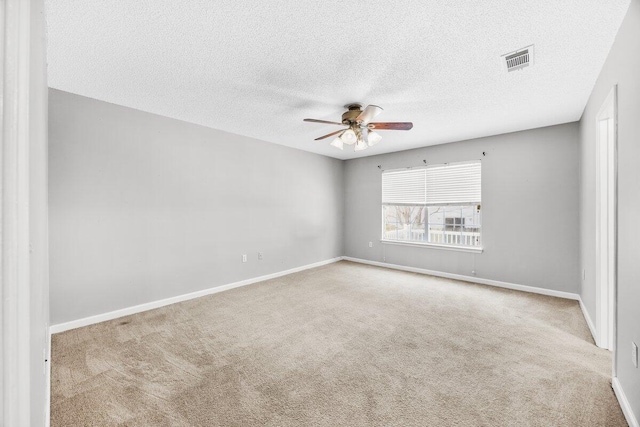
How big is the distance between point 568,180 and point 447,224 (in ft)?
5.98

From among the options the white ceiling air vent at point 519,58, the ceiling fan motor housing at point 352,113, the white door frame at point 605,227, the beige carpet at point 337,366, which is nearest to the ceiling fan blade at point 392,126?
the ceiling fan motor housing at point 352,113

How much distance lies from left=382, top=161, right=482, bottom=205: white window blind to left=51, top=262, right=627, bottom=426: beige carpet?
1947 millimetres

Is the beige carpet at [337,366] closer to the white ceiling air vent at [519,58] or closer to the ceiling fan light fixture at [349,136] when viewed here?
the ceiling fan light fixture at [349,136]

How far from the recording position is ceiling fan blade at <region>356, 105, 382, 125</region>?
9.61ft

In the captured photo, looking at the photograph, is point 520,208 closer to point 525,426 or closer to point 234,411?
point 525,426

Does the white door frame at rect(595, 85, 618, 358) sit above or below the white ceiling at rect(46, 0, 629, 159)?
below

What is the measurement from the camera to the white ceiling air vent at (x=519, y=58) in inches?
85.1

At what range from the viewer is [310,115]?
3580mm

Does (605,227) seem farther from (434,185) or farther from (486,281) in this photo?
(434,185)

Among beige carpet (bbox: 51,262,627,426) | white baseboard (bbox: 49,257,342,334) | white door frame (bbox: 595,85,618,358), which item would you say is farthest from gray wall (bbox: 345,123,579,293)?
white baseboard (bbox: 49,257,342,334)

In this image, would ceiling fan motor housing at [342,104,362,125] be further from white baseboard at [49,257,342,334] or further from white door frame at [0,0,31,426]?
white baseboard at [49,257,342,334]

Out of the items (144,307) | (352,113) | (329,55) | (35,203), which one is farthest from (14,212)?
(144,307)

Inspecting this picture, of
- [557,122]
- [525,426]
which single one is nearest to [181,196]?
[525,426]

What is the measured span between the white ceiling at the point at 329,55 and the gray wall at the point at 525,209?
699mm
